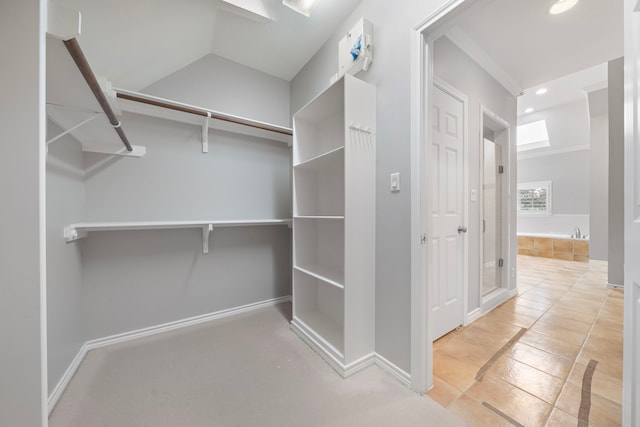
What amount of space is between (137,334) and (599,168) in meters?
6.96

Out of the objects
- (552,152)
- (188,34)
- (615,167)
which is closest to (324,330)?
(188,34)

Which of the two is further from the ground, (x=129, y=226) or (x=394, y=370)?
(x=129, y=226)

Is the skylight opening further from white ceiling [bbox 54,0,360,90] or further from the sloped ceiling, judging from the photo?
white ceiling [bbox 54,0,360,90]

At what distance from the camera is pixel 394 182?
1413 millimetres

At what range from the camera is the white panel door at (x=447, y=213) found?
182 centimetres

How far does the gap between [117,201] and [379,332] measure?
2158mm

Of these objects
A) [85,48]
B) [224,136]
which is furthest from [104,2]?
[224,136]

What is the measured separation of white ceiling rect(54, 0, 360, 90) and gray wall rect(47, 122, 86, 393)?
0.56 metres

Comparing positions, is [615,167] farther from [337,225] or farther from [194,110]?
[194,110]

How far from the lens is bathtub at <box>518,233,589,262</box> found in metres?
4.80

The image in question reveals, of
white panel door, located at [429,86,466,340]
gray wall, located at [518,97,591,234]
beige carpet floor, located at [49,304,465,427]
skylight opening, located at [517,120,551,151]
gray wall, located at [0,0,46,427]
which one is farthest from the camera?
skylight opening, located at [517,120,551,151]

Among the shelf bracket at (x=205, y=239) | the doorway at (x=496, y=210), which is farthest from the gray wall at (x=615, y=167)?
the shelf bracket at (x=205, y=239)

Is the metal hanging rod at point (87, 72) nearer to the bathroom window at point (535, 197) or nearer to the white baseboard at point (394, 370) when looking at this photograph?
the white baseboard at point (394, 370)

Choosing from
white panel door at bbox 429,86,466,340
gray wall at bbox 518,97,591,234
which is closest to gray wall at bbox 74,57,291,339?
white panel door at bbox 429,86,466,340
